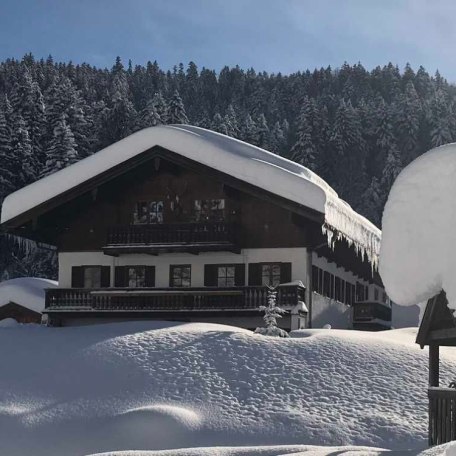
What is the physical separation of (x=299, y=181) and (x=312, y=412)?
11.7 m

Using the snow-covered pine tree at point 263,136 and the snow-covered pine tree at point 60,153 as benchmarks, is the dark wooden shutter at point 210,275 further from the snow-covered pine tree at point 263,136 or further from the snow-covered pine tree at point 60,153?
the snow-covered pine tree at point 263,136

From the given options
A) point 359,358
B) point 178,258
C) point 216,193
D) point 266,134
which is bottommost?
point 359,358

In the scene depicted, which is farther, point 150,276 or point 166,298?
point 150,276

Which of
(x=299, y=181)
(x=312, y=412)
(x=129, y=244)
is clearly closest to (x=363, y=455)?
(x=312, y=412)

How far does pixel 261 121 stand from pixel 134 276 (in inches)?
2150

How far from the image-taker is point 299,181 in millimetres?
29422

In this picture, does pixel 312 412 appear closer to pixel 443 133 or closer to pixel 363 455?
pixel 363 455

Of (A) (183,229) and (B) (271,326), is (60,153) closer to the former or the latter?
(A) (183,229)

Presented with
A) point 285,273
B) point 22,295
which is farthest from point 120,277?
point 22,295

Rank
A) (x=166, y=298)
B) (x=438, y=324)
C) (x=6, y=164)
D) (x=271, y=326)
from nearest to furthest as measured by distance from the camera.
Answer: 1. (x=438, y=324)
2. (x=271, y=326)
3. (x=166, y=298)
4. (x=6, y=164)

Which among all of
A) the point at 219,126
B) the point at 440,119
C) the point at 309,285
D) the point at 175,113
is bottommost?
the point at 309,285

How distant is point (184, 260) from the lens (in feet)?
107

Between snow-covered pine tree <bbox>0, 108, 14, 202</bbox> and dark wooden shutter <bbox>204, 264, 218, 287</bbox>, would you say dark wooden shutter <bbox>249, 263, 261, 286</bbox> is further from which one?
snow-covered pine tree <bbox>0, 108, 14, 202</bbox>

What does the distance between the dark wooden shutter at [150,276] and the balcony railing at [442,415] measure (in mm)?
19550
